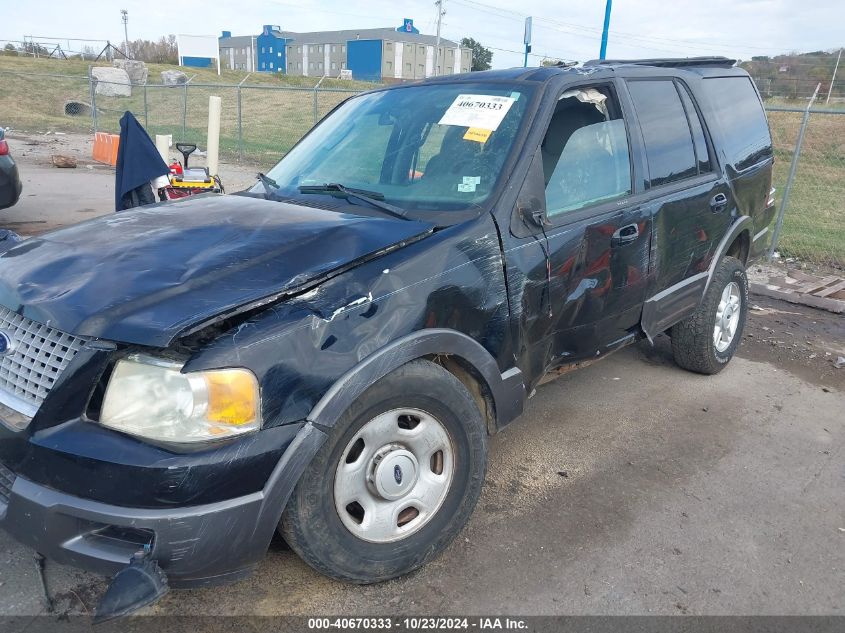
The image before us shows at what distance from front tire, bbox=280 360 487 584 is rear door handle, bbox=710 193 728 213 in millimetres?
2400

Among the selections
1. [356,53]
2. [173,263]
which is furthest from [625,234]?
[356,53]

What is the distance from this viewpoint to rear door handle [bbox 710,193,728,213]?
414cm

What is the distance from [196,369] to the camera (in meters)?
1.98

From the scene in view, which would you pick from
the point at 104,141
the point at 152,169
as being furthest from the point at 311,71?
the point at 152,169

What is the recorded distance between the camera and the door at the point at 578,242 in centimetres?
291

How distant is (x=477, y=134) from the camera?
10.2 feet

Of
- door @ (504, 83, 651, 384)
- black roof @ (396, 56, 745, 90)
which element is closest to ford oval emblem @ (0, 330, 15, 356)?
door @ (504, 83, 651, 384)

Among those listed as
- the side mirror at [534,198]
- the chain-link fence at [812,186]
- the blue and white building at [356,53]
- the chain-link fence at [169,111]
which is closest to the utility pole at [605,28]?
the chain-link fence at [812,186]

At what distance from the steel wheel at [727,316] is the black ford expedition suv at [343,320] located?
33.2 inches

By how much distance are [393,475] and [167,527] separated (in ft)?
2.61

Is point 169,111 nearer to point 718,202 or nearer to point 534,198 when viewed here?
point 718,202

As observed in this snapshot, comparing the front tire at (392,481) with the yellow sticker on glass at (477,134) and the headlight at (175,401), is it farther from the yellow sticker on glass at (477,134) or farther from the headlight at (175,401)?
the yellow sticker on glass at (477,134)

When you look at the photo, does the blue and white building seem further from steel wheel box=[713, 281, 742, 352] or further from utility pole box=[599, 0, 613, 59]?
steel wheel box=[713, 281, 742, 352]

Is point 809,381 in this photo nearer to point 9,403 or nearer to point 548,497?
point 548,497
